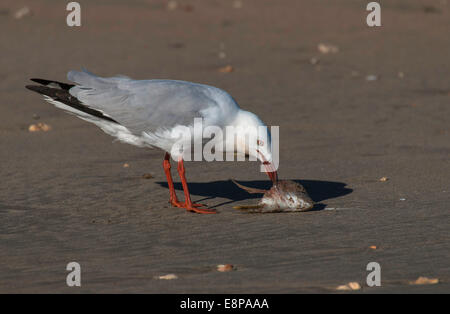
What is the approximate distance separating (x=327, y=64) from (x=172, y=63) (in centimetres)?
255

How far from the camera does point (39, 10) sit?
17.1 meters

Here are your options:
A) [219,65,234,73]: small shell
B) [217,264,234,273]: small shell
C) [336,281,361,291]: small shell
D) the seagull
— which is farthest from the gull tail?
[219,65,234,73]: small shell

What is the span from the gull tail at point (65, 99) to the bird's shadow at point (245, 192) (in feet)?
3.53

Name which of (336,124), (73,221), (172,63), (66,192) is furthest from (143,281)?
(172,63)

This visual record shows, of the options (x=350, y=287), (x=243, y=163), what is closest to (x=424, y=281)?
(x=350, y=287)

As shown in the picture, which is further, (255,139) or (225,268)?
(255,139)

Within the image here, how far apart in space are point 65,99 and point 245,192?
184cm

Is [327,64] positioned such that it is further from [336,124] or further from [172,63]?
[336,124]

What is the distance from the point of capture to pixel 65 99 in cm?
726

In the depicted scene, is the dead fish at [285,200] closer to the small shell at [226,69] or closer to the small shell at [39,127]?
the small shell at [39,127]

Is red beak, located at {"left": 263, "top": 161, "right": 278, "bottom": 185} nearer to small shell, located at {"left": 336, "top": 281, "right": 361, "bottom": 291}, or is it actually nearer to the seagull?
the seagull

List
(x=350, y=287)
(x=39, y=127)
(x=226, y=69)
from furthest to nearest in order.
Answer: (x=226, y=69), (x=39, y=127), (x=350, y=287)

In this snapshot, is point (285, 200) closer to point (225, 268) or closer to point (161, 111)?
point (161, 111)
